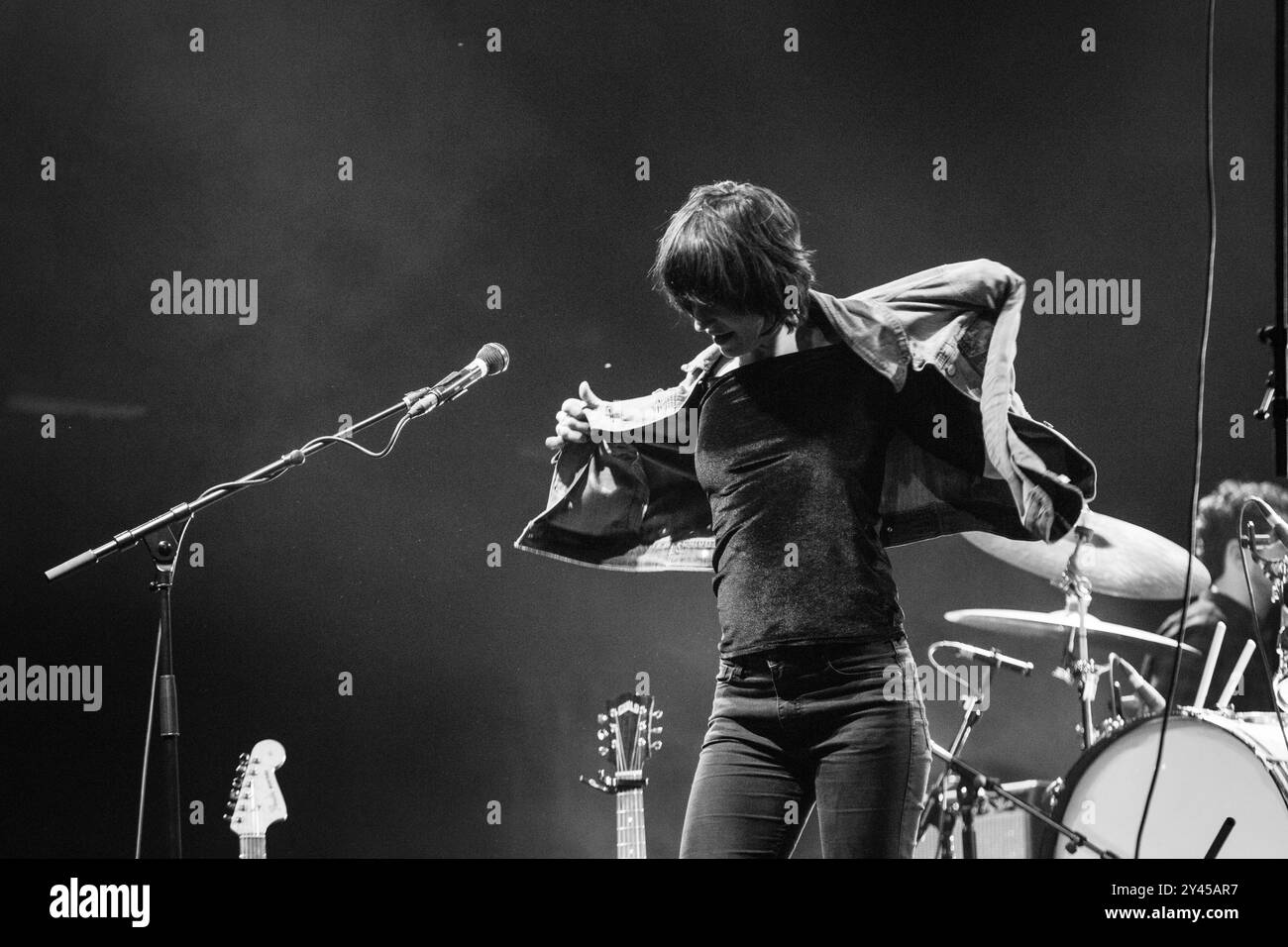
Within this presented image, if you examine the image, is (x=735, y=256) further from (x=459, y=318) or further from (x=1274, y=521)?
(x=1274, y=521)

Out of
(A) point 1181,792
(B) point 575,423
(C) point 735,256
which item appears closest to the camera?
(C) point 735,256

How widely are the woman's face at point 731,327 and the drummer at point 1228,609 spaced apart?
1497mm

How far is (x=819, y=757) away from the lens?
7.36ft

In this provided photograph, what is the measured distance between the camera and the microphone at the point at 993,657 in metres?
3.27

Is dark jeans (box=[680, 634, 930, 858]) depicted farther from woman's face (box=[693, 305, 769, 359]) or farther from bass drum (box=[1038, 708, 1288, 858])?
bass drum (box=[1038, 708, 1288, 858])

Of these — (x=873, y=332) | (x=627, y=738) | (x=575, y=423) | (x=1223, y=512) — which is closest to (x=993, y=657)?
(x=1223, y=512)

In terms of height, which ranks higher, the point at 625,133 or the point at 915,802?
the point at 625,133

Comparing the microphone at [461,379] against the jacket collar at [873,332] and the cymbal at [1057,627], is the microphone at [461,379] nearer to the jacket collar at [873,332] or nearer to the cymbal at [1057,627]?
the jacket collar at [873,332]

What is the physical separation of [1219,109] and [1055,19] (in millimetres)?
492

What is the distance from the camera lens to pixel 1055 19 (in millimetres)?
3316

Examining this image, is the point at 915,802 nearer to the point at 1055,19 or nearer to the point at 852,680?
the point at 852,680

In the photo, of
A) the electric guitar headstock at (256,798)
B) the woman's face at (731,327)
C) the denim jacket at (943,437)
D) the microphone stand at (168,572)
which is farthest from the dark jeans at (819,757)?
the electric guitar headstock at (256,798)

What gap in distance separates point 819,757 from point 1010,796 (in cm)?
113
